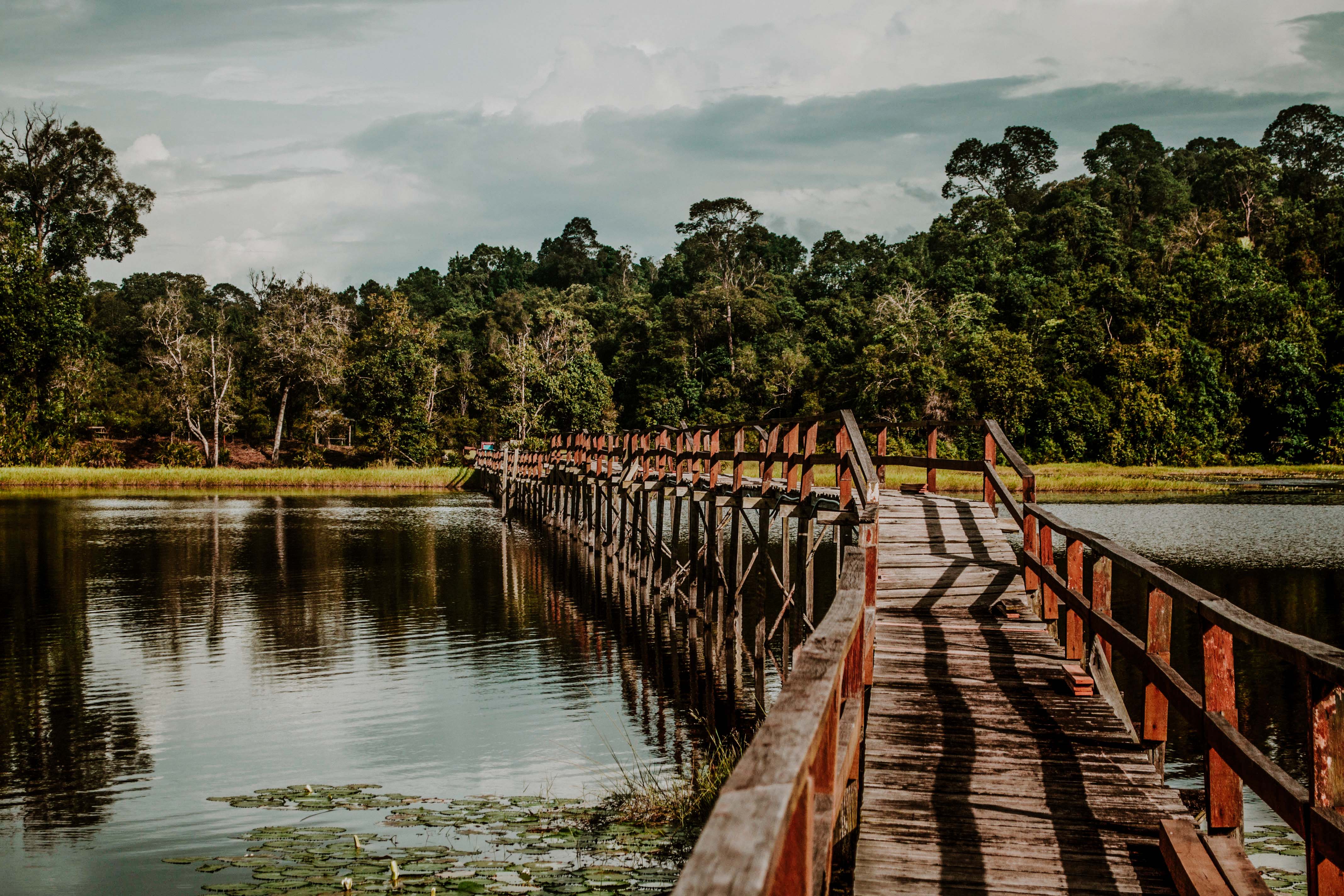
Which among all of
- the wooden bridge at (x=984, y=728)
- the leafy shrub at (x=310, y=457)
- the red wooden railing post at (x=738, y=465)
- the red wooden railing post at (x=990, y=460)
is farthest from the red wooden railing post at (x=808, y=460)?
the leafy shrub at (x=310, y=457)

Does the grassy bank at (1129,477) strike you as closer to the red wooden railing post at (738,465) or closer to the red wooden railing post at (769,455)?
the red wooden railing post at (738,465)

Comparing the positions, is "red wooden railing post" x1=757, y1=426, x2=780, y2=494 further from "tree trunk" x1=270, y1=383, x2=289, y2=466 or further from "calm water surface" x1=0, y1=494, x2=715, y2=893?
"tree trunk" x1=270, y1=383, x2=289, y2=466

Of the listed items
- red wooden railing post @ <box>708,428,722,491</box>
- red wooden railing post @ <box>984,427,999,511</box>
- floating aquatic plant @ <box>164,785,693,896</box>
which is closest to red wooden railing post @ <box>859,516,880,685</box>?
floating aquatic plant @ <box>164,785,693,896</box>

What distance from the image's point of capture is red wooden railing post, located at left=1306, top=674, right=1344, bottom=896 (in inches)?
119

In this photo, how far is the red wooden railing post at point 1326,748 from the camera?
302 cm

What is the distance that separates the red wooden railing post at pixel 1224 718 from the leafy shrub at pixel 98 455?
6318cm

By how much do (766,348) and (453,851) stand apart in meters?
61.8

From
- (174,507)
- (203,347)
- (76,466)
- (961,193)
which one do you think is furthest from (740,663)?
(961,193)

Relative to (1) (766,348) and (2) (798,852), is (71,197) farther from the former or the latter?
(2) (798,852)

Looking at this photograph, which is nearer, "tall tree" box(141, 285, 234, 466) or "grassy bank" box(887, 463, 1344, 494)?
"grassy bank" box(887, 463, 1344, 494)

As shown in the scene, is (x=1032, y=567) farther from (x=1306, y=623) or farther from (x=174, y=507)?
(x=174, y=507)

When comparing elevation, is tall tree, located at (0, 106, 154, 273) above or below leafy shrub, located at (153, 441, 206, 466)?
above

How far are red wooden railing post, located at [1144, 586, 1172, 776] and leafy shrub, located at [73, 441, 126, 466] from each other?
62.1 meters

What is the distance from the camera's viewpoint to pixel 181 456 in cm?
6084
